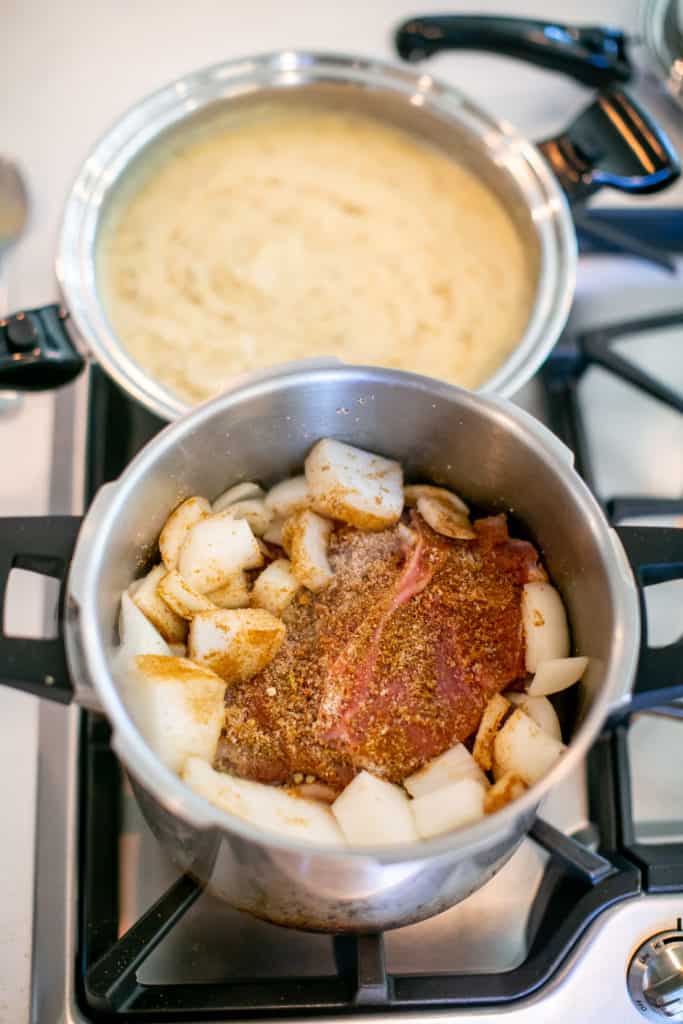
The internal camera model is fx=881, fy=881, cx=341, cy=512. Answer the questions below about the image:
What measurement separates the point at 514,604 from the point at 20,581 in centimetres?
42

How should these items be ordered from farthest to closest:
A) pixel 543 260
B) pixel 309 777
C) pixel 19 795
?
1. pixel 543 260
2. pixel 19 795
3. pixel 309 777

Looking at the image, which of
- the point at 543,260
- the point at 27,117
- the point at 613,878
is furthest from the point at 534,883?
the point at 27,117

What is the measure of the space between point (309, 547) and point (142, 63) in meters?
0.72

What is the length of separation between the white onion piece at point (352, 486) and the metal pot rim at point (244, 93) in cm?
13

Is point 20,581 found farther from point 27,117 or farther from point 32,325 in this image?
point 27,117

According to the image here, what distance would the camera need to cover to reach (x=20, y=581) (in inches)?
29.9

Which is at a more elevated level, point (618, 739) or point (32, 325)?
point (32, 325)

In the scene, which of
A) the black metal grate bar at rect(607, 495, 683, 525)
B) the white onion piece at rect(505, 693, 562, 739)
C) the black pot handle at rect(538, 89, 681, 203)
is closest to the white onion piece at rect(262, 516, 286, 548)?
the white onion piece at rect(505, 693, 562, 739)

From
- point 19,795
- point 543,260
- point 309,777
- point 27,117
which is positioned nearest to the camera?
point 309,777

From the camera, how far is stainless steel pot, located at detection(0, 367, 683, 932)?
47 cm

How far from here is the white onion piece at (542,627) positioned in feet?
2.03

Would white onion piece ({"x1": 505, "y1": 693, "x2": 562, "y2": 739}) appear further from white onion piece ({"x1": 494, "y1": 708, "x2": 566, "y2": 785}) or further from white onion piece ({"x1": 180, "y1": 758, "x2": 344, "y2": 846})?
white onion piece ({"x1": 180, "y1": 758, "x2": 344, "y2": 846})

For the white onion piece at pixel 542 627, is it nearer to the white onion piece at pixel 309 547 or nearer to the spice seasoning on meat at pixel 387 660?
the spice seasoning on meat at pixel 387 660

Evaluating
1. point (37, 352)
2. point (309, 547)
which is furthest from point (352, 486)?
point (37, 352)
